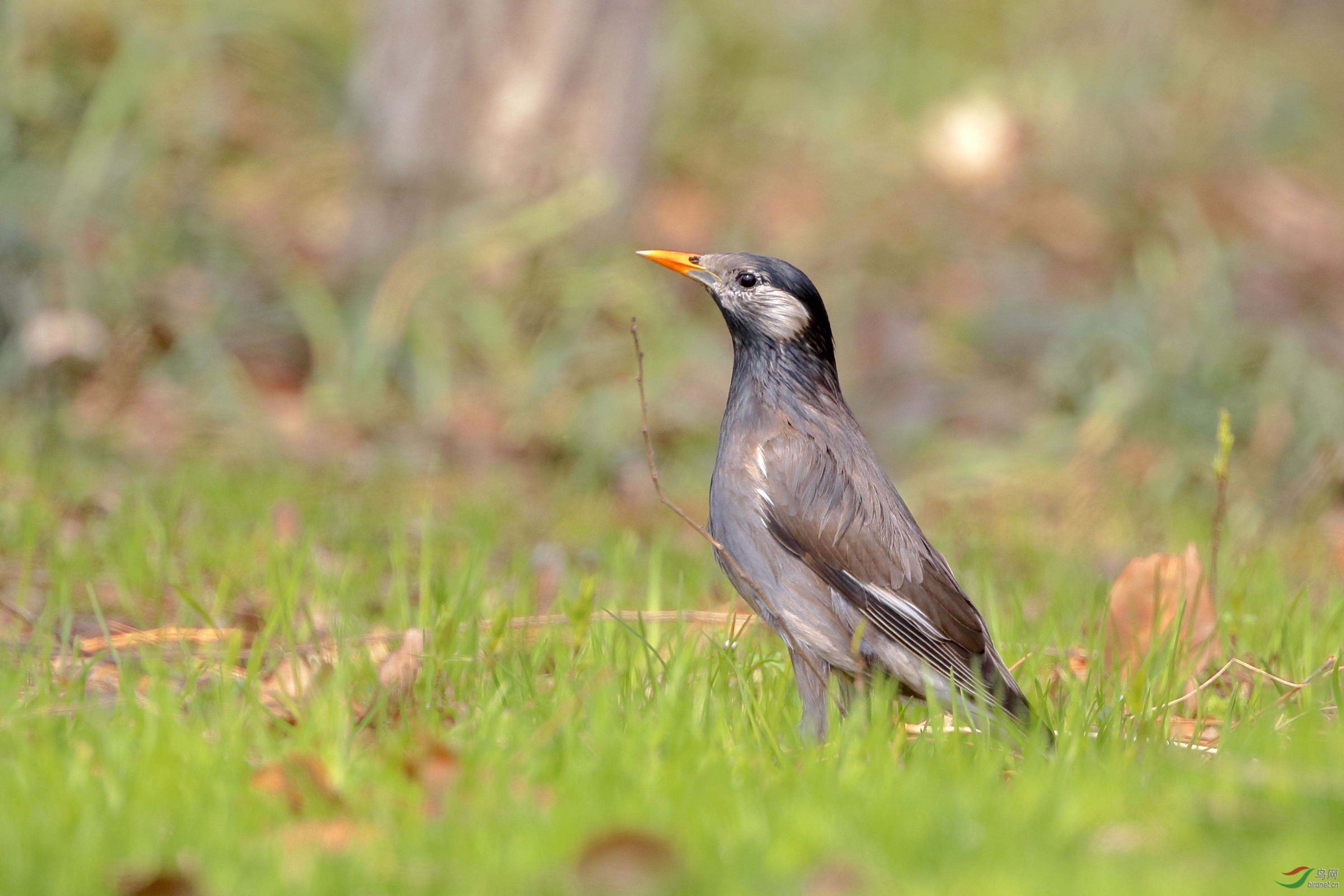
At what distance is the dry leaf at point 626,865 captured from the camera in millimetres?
2250

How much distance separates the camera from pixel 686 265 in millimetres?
4215

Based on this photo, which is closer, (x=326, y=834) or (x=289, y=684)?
(x=326, y=834)

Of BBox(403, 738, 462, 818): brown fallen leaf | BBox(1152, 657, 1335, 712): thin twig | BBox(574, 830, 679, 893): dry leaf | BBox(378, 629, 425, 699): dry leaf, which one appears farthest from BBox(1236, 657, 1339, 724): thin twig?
BBox(378, 629, 425, 699): dry leaf

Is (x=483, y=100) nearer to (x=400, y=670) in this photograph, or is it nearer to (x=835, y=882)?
(x=400, y=670)

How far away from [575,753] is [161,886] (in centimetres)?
87

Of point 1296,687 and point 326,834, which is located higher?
point 1296,687

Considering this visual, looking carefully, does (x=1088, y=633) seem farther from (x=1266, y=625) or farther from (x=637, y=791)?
(x=637, y=791)

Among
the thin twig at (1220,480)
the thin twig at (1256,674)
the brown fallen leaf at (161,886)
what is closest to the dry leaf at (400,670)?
the brown fallen leaf at (161,886)

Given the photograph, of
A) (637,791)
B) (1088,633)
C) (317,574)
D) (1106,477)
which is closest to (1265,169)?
(1106,477)

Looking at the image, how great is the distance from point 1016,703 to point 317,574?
6.49 feet

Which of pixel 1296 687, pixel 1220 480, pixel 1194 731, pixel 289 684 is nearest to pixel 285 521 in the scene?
pixel 289 684

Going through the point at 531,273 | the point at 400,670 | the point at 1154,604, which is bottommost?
the point at 400,670

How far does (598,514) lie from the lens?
21.0 feet

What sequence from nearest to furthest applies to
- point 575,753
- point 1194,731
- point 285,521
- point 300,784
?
1. point 300,784
2. point 575,753
3. point 1194,731
4. point 285,521
